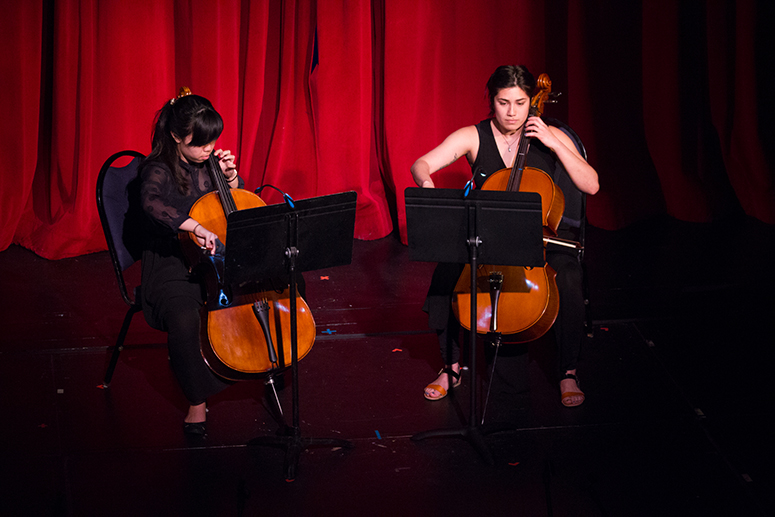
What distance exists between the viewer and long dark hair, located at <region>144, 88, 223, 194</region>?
2369 mm

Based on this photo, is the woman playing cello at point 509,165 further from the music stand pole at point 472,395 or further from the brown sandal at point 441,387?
the music stand pole at point 472,395

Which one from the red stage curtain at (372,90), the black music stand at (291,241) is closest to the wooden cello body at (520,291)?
the black music stand at (291,241)

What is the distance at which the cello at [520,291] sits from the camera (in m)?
2.36

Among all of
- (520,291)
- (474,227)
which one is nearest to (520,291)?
(520,291)

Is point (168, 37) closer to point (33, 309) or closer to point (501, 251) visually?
point (33, 309)

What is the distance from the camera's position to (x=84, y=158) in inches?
169

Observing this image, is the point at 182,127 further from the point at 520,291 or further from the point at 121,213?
the point at 520,291

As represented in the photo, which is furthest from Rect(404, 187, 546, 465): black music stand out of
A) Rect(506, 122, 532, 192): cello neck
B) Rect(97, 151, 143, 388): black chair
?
Rect(97, 151, 143, 388): black chair

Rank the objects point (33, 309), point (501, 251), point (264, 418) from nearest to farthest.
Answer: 1. point (501, 251)
2. point (264, 418)
3. point (33, 309)

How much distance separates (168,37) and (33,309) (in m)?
1.81

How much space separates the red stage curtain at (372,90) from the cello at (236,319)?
2224 mm

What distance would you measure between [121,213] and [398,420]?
124cm

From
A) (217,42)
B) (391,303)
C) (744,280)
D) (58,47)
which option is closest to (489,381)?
(391,303)

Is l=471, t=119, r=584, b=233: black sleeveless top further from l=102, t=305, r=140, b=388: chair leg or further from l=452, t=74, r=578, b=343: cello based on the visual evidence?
l=102, t=305, r=140, b=388: chair leg
